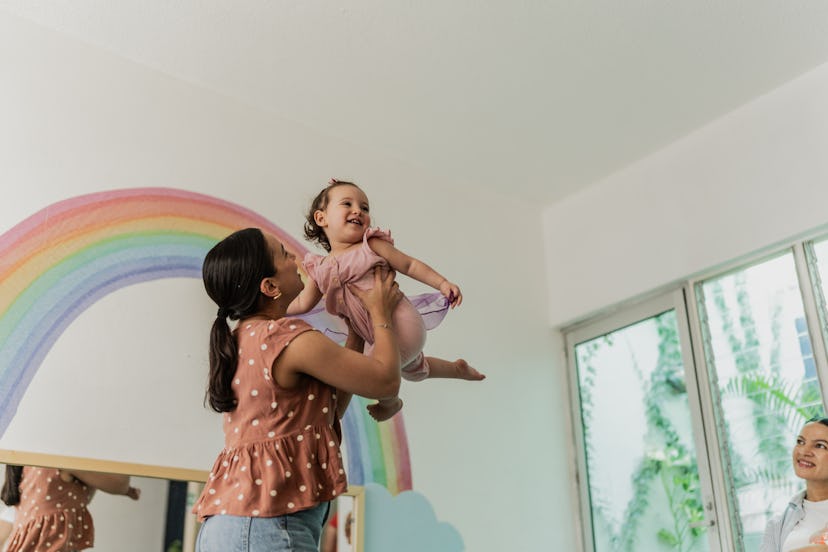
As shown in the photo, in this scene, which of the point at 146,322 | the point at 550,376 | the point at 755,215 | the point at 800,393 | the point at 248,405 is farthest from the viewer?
the point at 550,376

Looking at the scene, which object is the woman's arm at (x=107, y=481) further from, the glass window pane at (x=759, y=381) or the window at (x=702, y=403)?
the glass window pane at (x=759, y=381)

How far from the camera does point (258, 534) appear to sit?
1.28 meters

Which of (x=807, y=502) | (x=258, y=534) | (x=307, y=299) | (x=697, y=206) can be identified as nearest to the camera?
(x=258, y=534)

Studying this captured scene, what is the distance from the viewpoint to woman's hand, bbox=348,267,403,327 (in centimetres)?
152

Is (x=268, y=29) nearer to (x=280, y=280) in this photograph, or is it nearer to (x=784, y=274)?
(x=280, y=280)

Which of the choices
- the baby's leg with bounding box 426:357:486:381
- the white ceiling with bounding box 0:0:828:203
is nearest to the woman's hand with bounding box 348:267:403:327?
the baby's leg with bounding box 426:357:486:381

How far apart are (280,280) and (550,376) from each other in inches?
80.2

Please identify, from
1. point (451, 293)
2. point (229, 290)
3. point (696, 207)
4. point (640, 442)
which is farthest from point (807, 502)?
point (229, 290)

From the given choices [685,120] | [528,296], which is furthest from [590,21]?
[528,296]

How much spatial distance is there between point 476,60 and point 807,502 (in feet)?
5.30

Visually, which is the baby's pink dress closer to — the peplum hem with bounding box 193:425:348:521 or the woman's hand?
the woman's hand

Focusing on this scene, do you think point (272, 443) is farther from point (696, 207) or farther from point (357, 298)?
point (696, 207)

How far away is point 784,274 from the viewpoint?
2756 millimetres

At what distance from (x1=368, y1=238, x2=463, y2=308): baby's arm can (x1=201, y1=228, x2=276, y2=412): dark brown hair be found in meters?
0.32
